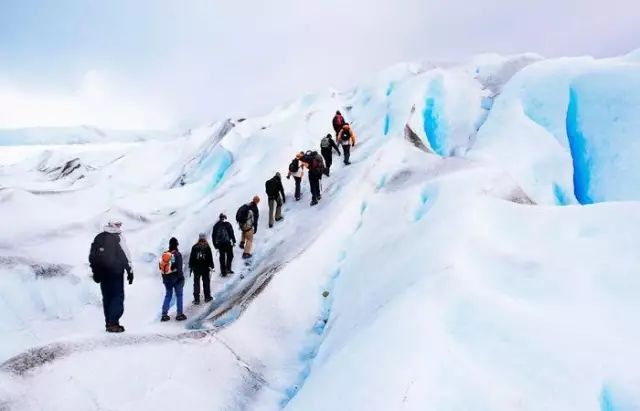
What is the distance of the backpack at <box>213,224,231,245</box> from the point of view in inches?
472

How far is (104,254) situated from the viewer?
7984mm

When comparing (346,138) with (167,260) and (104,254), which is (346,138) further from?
(104,254)

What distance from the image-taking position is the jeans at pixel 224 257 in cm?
1225

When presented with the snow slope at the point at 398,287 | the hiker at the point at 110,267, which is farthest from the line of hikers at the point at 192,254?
the snow slope at the point at 398,287

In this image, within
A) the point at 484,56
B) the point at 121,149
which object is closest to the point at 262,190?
the point at 484,56

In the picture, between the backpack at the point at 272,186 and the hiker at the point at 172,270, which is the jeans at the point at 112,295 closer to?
the hiker at the point at 172,270

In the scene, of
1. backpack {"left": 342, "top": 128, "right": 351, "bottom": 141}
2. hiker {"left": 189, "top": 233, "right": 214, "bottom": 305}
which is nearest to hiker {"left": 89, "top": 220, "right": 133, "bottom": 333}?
hiker {"left": 189, "top": 233, "right": 214, "bottom": 305}

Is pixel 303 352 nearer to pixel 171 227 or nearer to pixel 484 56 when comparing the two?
pixel 171 227

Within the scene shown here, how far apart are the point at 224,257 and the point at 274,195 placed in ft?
9.46

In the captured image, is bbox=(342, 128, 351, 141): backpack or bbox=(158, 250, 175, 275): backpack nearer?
bbox=(158, 250, 175, 275): backpack

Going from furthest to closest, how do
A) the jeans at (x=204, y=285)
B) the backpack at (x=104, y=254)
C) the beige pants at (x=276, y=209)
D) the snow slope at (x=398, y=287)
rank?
the beige pants at (x=276, y=209)
the jeans at (x=204, y=285)
the backpack at (x=104, y=254)
the snow slope at (x=398, y=287)

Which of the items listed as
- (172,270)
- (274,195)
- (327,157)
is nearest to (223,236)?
(172,270)

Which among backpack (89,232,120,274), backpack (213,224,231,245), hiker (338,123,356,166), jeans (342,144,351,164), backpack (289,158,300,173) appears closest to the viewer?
backpack (89,232,120,274)

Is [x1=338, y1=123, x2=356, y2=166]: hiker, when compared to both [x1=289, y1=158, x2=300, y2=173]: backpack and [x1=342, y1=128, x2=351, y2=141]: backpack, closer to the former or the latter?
Result: [x1=342, y1=128, x2=351, y2=141]: backpack
